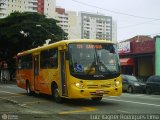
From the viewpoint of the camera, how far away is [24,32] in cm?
6303

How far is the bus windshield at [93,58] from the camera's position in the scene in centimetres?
1762

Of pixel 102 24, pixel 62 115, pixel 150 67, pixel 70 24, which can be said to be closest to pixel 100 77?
pixel 62 115

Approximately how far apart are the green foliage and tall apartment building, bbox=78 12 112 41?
22.2m

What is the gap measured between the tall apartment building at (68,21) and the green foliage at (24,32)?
169 ft

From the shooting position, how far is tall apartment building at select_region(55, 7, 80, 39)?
121838mm

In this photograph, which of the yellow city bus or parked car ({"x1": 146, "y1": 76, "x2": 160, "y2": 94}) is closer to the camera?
the yellow city bus

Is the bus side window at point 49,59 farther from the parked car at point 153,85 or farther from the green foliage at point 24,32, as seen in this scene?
the green foliage at point 24,32

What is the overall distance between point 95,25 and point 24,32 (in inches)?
1318

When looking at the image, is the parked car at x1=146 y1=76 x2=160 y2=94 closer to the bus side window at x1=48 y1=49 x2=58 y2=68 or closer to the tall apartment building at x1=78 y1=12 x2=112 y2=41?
the bus side window at x1=48 y1=49 x2=58 y2=68

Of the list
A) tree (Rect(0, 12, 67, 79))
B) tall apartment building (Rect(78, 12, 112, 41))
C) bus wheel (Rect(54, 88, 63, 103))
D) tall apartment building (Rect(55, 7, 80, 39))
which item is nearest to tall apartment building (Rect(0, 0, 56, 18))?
tall apartment building (Rect(55, 7, 80, 39))

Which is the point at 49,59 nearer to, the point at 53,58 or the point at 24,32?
the point at 53,58

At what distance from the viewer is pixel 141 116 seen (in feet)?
45.2

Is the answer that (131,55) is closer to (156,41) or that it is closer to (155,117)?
(156,41)

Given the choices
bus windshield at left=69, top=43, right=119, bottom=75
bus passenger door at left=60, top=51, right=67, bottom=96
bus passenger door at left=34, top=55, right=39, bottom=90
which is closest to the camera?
bus windshield at left=69, top=43, right=119, bottom=75
